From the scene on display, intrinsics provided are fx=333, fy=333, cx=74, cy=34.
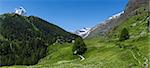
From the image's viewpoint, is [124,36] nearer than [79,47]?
No

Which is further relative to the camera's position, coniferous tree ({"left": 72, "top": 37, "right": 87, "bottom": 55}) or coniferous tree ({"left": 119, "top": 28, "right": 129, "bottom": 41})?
coniferous tree ({"left": 119, "top": 28, "right": 129, "bottom": 41})

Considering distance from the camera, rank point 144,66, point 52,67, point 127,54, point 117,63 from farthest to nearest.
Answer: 1. point 127,54
2. point 52,67
3. point 117,63
4. point 144,66

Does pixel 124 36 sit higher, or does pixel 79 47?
pixel 124 36

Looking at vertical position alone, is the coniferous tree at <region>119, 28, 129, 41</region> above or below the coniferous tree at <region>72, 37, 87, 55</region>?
above

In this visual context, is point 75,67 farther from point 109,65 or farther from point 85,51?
point 85,51

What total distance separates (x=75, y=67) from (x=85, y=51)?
7857 centimetres

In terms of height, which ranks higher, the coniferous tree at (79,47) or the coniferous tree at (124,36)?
the coniferous tree at (124,36)

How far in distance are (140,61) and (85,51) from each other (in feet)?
254

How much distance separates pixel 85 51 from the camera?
14550cm

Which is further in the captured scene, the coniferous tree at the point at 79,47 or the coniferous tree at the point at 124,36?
the coniferous tree at the point at 124,36

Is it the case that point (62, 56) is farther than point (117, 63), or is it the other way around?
point (62, 56)

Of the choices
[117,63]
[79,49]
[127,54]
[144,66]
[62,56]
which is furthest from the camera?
[62,56]

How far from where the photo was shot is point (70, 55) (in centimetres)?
14912

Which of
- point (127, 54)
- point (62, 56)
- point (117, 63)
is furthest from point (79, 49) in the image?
point (117, 63)
